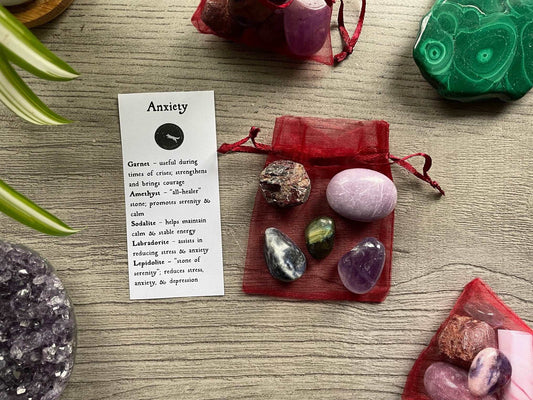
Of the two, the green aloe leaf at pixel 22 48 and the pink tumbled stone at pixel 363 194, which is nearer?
the green aloe leaf at pixel 22 48

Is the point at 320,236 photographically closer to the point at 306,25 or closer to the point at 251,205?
the point at 251,205

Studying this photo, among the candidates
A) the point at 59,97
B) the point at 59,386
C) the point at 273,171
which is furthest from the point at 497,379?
the point at 59,97

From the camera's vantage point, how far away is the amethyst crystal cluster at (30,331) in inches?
22.2

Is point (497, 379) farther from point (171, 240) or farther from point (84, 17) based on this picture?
point (84, 17)

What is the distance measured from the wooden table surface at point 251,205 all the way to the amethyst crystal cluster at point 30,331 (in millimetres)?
79

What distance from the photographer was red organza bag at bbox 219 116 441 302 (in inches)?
25.7

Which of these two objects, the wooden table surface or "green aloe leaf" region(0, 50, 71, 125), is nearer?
"green aloe leaf" region(0, 50, 71, 125)

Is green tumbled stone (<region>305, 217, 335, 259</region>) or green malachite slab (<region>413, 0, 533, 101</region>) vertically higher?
green malachite slab (<region>413, 0, 533, 101</region>)

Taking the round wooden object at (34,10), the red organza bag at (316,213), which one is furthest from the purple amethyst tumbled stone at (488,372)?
the round wooden object at (34,10)

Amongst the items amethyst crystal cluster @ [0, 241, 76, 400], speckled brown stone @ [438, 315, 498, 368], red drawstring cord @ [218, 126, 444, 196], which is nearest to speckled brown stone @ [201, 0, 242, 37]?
red drawstring cord @ [218, 126, 444, 196]

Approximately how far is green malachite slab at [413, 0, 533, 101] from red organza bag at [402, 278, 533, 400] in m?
0.26

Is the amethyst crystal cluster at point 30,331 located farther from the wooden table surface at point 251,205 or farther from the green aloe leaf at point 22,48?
the green aloe leaf at point 22,48

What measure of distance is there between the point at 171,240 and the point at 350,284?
240 millimetres

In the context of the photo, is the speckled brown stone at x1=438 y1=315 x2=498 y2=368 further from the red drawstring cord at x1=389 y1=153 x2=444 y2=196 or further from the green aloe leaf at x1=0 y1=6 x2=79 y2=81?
the green aloe leaf at x1=0 y1=6 x2=79 y2=81
